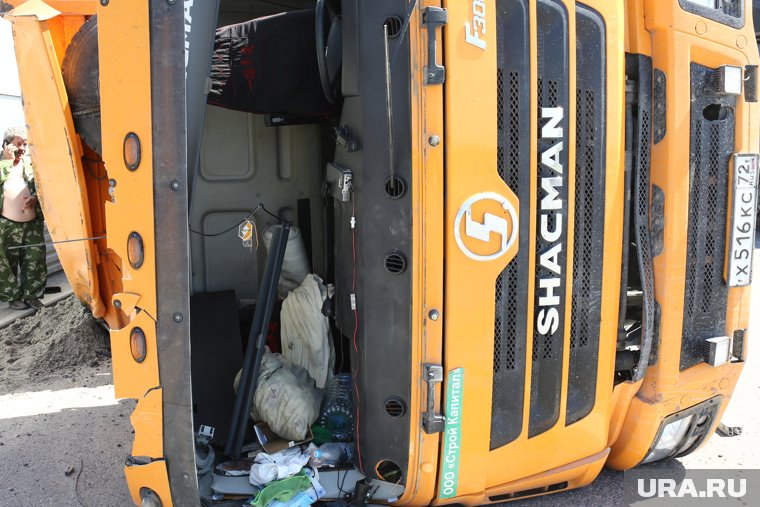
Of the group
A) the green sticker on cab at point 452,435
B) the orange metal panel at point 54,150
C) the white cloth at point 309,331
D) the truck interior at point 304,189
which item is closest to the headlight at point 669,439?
the green sticker on cab at point 452,435

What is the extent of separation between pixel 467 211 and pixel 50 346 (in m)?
4.00

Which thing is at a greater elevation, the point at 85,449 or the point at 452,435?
the point at 452,435

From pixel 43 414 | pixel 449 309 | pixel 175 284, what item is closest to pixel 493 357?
pixel 449 309

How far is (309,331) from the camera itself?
3.47m

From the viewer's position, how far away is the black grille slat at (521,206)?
2.27 metres

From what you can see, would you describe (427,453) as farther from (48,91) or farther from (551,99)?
(48,91)

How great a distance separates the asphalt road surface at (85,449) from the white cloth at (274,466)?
2.30 ft

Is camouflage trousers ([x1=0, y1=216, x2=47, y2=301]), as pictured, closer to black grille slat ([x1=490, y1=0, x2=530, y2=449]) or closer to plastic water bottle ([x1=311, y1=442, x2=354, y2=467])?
plastic water bottle ([x1=311, y1=442, x2=354, y2=467])

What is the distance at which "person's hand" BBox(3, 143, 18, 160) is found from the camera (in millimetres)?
5888

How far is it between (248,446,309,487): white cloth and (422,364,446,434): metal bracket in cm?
68

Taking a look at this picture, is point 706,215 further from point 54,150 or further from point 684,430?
point 54,150

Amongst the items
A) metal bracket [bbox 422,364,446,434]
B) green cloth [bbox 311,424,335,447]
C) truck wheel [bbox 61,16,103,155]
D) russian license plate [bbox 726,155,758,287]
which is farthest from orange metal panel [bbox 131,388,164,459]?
russian license plate [bbox 726,155,758,287]

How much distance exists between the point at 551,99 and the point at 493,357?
3.22 ft

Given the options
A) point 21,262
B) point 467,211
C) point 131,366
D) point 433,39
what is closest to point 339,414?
point 131,366
